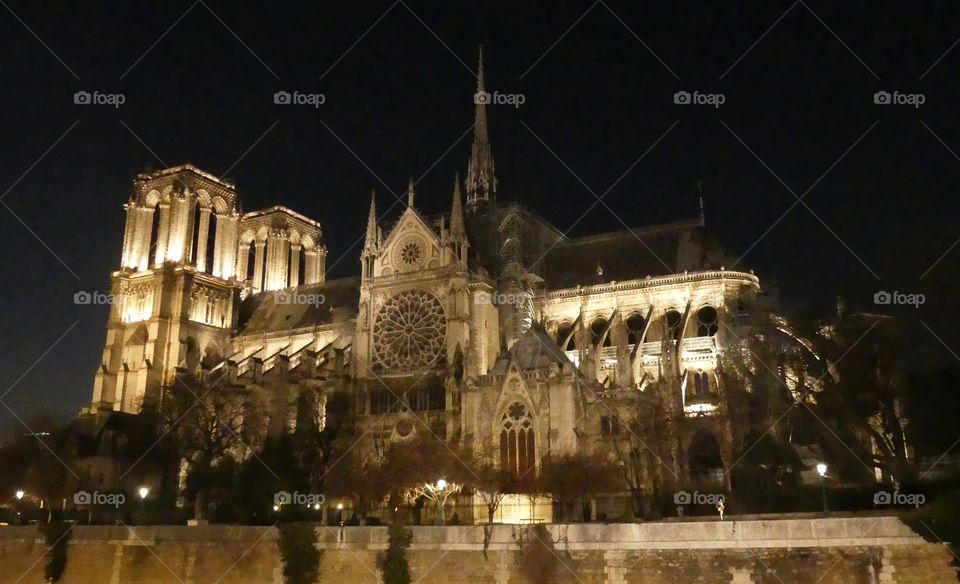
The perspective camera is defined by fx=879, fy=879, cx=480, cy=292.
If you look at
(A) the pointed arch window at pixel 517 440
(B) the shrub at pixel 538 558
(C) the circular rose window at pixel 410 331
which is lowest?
(B) the shrub at pixel 538 558

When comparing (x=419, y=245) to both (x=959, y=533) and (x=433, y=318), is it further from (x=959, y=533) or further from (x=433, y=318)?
(x=959, y=533)

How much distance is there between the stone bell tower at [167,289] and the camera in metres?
58.3

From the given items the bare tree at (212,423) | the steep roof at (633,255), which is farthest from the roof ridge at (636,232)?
the bare tree at (212,423)

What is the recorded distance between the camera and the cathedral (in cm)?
3728

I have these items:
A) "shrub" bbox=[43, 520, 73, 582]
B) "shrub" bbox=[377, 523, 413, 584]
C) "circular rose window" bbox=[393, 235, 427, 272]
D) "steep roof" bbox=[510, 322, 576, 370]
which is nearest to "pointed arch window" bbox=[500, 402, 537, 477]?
"steep roof" bbox=[510, 322, 576, 370]

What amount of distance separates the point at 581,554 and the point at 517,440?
39.4ft

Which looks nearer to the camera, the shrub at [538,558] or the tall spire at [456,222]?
the shrub at [538,558]

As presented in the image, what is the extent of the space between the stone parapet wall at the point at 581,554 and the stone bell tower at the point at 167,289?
23.0m

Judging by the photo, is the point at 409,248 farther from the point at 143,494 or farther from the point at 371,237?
the point at 143,494

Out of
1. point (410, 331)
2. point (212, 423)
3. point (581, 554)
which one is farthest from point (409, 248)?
point (581, 554)

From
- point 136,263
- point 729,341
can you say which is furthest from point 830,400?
point 136,263

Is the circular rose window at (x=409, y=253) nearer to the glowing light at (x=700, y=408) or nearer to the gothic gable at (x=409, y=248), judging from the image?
the gothic gable at (x=409, y=248)

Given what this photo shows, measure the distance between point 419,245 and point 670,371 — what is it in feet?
56.6

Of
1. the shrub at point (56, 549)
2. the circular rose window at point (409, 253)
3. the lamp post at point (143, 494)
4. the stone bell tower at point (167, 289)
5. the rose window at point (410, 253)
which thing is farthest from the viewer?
the stone bell tower at point (167, 289)
